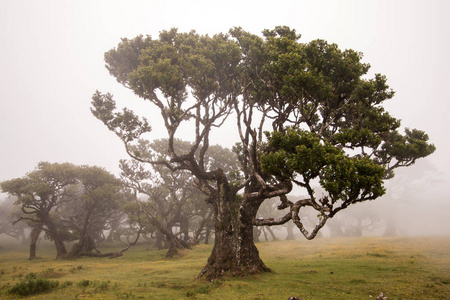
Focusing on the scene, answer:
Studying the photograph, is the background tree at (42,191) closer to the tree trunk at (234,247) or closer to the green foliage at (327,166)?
the tree trunk at (234,247)

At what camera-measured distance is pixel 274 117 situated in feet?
73.1

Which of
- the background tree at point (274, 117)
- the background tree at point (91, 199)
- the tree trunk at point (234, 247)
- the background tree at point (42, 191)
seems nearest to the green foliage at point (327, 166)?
the background tree at point (274, 117)

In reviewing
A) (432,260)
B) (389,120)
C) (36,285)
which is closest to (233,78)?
(389,120)

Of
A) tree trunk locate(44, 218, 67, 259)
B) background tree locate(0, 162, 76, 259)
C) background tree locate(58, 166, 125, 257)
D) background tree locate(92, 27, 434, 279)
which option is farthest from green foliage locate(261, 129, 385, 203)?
tree trunk locate(44, 218, 67, 259)

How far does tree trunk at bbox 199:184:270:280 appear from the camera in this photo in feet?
60.6

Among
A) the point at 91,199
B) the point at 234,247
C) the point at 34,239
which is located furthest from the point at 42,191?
the point at 234,247

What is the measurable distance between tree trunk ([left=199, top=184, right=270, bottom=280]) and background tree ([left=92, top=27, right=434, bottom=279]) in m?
0.08

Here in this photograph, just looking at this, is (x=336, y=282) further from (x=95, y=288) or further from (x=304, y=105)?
(x=95, y=288)

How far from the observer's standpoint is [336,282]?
616 inches

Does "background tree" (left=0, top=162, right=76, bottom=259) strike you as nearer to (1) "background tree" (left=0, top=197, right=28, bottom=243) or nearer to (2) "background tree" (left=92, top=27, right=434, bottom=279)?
(2) "background tree" (left=92, top=27, right=434, bottom=279)

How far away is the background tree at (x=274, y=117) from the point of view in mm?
12555

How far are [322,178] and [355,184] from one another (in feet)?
5.11

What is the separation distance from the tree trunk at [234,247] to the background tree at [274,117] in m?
0.08

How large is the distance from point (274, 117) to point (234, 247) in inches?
482
